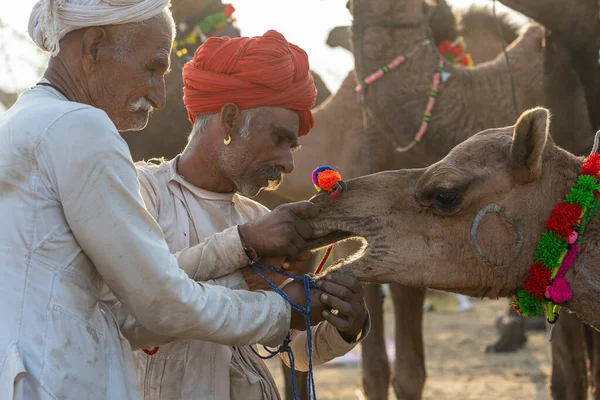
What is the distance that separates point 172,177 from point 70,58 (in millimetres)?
736

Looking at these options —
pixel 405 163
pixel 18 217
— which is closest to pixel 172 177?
pixel 18 217

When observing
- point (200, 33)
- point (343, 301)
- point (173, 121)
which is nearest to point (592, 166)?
point (343, 301)

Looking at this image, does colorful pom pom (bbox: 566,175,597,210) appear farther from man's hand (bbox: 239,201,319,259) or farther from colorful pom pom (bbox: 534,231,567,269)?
man's hand (bbox: 239,201,319,259)

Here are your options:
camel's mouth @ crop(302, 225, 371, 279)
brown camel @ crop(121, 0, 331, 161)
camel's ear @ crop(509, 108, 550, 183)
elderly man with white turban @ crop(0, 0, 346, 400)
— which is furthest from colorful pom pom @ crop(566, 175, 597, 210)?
brown camel @ crop(121, 0, 331, 161)

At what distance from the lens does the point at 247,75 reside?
3.32 metres

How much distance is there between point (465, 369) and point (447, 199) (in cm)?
649

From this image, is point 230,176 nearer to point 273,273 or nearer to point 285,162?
point 285,162

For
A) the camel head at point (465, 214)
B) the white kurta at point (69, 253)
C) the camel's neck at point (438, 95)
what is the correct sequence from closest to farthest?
the white kurta at point (69, 253) → the camel head at point (465, 214) → the camel's neck at point (438, 95)

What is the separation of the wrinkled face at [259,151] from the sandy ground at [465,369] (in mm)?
4487

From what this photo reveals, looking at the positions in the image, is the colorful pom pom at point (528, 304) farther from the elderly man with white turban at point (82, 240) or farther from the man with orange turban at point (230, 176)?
the elderly man with white turban at point (82, 240)

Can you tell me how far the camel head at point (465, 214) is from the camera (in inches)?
125

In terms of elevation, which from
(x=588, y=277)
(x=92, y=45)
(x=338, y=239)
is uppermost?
(x=92, y=45)

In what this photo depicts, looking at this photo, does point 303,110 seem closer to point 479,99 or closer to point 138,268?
point 138,268

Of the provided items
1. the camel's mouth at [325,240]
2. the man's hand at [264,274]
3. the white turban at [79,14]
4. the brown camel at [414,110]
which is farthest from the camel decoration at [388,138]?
the white turban at [79,14]
